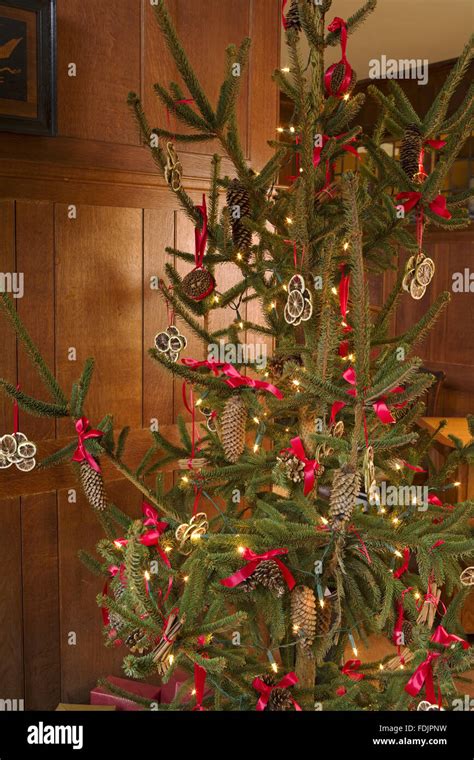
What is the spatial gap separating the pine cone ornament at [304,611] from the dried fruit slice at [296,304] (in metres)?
0.53

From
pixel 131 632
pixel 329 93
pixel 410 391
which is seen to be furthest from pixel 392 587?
pixel 329 93

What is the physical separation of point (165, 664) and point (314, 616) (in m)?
0.33

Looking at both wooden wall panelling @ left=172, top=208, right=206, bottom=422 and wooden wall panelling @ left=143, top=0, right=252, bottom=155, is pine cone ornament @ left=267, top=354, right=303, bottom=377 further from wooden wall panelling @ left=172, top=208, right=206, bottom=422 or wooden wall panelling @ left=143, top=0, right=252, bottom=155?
wooden wall panelling @ left=143, top=0, right=252, bottom=155

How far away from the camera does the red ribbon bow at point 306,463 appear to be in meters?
1.55

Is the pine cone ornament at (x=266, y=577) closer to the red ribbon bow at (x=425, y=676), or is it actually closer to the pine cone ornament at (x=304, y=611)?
the pine cone ornament at (x=304, y=611)

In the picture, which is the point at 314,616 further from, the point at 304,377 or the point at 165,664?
the point at 304,377

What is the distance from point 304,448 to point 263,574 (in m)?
0.32

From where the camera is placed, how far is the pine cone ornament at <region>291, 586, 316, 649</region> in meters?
1.49

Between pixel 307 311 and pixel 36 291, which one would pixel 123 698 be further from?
pixel 307 311

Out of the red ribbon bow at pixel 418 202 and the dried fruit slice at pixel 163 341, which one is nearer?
the red ribbon bow at pixel 418 202

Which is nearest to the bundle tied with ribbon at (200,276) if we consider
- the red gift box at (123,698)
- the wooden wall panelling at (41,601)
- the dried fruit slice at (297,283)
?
the dried fruit slice at (297,283)

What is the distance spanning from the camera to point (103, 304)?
242 cm

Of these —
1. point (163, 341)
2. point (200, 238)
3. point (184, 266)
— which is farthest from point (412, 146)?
point (184, 266)
